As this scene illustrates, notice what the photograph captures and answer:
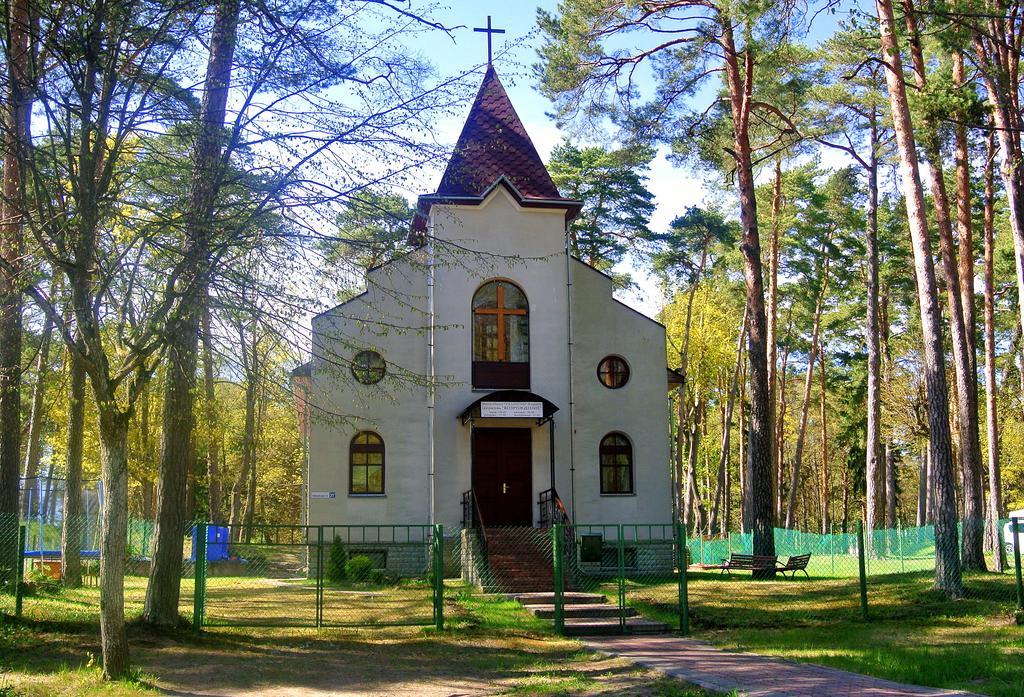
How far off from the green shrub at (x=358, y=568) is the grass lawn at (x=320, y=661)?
334 cm

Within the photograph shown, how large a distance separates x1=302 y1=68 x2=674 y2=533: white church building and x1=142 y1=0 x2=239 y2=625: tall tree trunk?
8481 millimetres

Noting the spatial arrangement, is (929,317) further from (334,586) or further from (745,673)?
(334,586)

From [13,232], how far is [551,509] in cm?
1327

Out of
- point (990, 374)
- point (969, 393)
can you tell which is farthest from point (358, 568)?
point (990, 374)

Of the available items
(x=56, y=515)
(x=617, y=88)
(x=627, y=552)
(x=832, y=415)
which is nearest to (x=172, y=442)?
(x=627, y=552)

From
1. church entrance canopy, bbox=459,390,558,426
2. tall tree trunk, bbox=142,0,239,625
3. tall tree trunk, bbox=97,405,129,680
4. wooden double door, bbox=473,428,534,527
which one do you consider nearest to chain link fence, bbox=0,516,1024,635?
tall tree trunk, bbox=142,0,239,625

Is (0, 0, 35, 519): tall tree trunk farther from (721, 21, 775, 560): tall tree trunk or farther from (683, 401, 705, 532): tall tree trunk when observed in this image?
(683, 401, 705, 532): tall tree trunk

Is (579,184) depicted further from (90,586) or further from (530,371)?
(90,586)

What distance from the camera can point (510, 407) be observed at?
67.7 ft

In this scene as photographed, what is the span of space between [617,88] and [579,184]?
43.5 feet

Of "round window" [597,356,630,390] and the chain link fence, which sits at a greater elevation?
"round window" [597,356,630,390]

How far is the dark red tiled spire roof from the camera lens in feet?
74.6

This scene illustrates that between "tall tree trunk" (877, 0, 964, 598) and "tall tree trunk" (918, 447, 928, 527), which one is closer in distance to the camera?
"tall tree trunk" (877, 0, 964, 598)

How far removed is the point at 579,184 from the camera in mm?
35844
